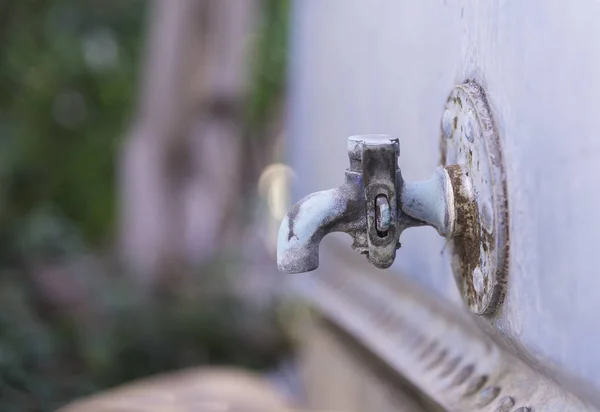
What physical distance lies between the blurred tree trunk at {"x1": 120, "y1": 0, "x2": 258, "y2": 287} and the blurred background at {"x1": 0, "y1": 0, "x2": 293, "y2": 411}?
0.01 meters

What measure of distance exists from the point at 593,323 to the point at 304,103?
6.12 feet

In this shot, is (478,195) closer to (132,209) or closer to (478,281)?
(478,281)

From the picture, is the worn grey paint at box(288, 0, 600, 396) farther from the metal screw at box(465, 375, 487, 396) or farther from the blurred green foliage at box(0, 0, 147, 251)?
the blurred green foliage at box(0, 0, 147, 251)

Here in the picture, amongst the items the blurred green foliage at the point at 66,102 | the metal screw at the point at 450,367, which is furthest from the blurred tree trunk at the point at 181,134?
the metal screw at the point at 450,367

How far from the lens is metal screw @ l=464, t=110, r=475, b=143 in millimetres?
959

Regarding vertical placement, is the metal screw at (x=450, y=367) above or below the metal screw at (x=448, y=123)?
below

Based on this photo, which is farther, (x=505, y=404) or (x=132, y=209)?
(x=132, y=209)

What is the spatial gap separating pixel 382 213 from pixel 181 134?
4597mm

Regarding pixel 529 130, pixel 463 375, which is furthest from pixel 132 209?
pixel 529 130

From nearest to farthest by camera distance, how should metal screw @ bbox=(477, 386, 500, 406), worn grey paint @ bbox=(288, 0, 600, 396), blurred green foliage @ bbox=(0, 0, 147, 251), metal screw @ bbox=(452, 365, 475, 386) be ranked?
worn grey paint @ bbox=(288, 0, 600, 396) → metal screw @ bbox=(477, 386, 500, 406) → metal screw @ bbox=(452, 365, 475, 386) → blurred green foliage @ bbox=(0, 0, 147, 251)

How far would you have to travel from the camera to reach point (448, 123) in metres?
1.04

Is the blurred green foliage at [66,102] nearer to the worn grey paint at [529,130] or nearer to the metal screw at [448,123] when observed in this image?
the worn grey paint at [529,130]

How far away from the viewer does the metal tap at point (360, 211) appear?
90 cm

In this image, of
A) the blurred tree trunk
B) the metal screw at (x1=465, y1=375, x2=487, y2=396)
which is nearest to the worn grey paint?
the metal screw at (x1=465, y1=375, x2=487, y2=396)
